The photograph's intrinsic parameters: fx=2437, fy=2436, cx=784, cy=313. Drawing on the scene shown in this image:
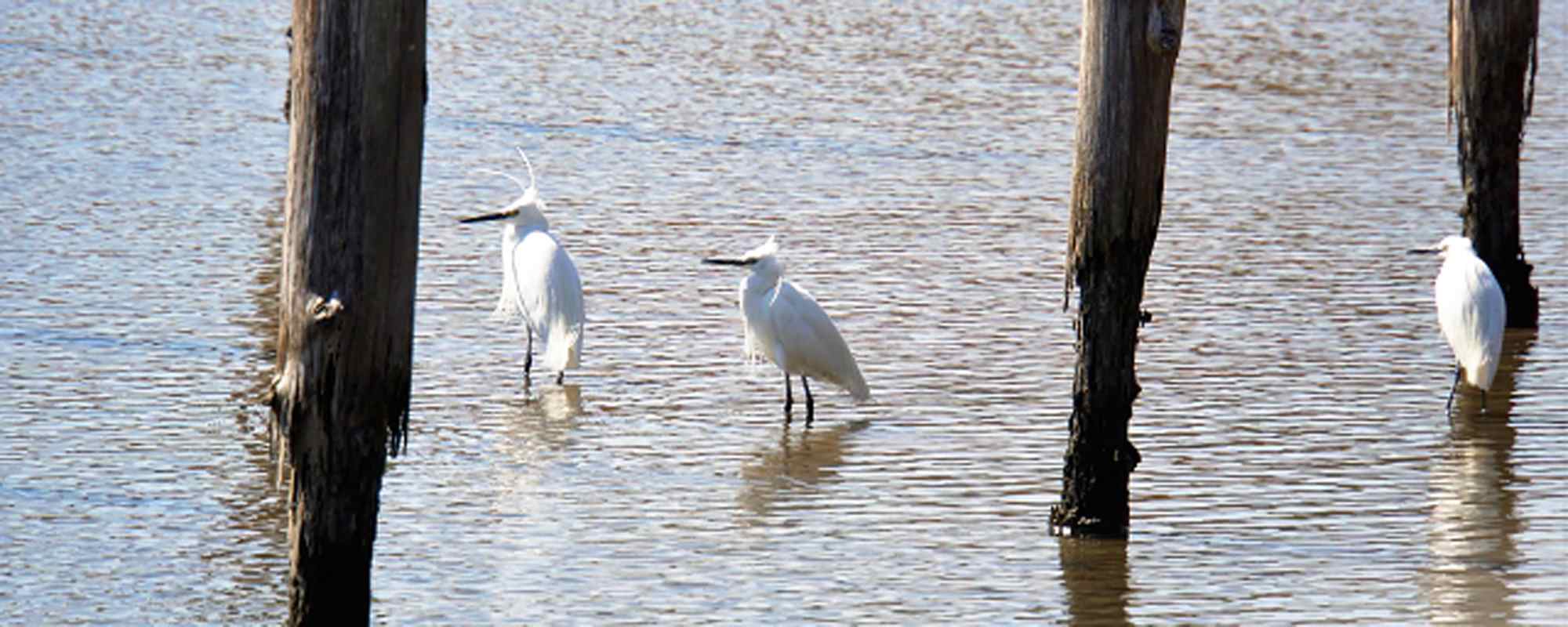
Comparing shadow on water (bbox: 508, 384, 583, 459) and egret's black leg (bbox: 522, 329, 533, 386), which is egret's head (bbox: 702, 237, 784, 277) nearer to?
shadow on water (bbox: 508, 384, 583, 459)

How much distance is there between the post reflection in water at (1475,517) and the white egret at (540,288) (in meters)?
3.47

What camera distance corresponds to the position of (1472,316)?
9.39m

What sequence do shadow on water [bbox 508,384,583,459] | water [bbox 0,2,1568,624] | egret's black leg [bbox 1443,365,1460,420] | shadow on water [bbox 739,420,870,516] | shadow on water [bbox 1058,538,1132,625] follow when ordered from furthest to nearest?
1. egret's black leg [bbox 1443,365,1460,420]
2. shadow on water [bbox 508,384,583,459]
3. shadow on water [bbox 739,420,870,516]
4. water [bbox 0,2,1568,624]
5. shadow on water [bbox 1058,538,1132,625]

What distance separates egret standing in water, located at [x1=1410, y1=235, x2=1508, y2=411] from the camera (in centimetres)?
930

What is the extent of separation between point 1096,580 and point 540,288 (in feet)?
11.8

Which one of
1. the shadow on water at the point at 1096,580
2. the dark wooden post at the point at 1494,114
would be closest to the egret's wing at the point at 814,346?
the shadow on water at the point at 1096,580

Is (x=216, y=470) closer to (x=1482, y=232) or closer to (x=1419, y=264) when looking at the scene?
(x=1482, y=232)

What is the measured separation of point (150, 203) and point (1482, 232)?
7.20 m

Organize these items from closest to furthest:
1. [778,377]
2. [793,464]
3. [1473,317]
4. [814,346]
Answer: [793,464]
[1473,317]
[814,346]
[778,377]

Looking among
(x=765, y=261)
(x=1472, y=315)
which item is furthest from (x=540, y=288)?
(x=1472, y=315)

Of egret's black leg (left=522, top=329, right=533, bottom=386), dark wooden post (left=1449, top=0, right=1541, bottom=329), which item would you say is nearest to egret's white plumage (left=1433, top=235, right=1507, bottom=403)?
dark wooden post (left=1449, top=0, right=1541, bottom=329)

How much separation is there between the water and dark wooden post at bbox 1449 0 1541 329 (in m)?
0.49

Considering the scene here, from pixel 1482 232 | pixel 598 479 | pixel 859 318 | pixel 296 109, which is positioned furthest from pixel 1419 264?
pixel 296 109

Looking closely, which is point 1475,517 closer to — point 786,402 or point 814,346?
point 814,346
